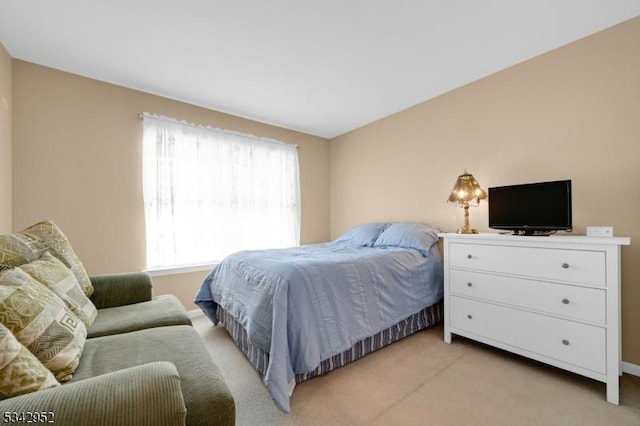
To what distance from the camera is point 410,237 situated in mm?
2729

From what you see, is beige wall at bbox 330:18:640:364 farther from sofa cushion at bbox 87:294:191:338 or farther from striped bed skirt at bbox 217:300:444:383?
sofa cushion at bbox 87:294:191:338

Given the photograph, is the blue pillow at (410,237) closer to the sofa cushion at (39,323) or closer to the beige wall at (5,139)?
the sofa cushion at (39,323)

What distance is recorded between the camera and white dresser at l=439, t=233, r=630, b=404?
1562 millimetres

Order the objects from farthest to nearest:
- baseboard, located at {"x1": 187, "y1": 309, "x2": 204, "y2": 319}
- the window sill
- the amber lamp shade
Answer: baseboard, located at {"x1": 187, "y1": 309, "x2": 204, "y2": 319} < the window sill < the amber lamp shade

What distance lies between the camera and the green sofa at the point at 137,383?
0.66 m

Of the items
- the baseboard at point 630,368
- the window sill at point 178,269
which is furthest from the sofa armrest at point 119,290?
the baseboard at point 630,368

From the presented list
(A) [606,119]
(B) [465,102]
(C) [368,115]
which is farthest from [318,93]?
(A) [606,119]

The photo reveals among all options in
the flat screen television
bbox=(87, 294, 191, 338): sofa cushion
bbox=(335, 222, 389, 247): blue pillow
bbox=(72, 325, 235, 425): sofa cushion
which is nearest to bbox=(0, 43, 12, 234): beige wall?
bbox=(87, 294, 191, 338): sofa cushion

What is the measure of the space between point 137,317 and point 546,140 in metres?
3.26

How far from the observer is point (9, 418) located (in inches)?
24.1

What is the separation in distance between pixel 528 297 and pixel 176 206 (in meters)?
3.33

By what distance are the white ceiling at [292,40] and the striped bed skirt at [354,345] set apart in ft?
7.26

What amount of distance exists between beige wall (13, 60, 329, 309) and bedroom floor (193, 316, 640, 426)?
5.19 ft

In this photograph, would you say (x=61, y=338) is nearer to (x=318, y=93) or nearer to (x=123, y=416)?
(x=123, y=416)
